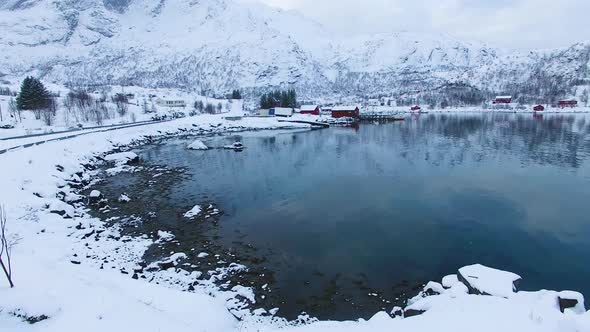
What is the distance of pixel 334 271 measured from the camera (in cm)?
1612

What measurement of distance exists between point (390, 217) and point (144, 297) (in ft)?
54.8

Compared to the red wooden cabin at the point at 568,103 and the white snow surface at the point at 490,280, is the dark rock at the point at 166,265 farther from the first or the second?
the red wooden cabin at the point at 568,103

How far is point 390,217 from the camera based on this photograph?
76.7ft

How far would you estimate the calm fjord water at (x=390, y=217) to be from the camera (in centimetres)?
1554

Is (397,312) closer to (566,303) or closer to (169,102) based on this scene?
(566,303)

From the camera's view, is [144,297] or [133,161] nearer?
[144,297]

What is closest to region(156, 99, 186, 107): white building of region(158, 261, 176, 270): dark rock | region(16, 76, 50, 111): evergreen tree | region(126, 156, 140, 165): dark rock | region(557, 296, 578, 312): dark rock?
region(16, 76, 50, 111): evergreen tree

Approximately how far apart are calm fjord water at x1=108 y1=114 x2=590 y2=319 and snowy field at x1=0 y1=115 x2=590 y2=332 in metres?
2.36

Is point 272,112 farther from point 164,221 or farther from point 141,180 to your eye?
point 164,221

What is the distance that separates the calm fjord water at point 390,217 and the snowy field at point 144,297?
236 centimetres

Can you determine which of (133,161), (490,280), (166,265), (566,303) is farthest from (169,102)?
(566,303)

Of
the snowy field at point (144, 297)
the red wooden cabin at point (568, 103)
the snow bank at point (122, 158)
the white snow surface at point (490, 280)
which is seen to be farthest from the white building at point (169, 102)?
the red wooden cabin at point (568, 103)

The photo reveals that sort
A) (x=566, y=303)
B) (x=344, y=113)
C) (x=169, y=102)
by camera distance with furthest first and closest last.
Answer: (x=169, y=102) < (x=344, y=113) < (x=566, y=303)

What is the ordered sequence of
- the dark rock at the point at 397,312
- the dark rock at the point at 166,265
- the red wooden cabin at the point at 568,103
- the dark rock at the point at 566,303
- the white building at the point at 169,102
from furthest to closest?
1. the red wooden cabin at the point at 568,103
2. the white building at the point at 169,102
3. the dark rock at the point at 166,265
4. the dark rock at the point at 397,312
5. the dark rock at the point at 566,303
